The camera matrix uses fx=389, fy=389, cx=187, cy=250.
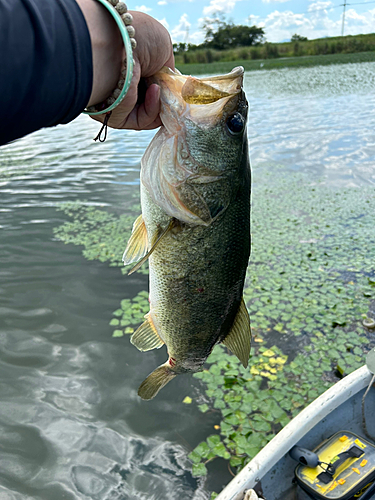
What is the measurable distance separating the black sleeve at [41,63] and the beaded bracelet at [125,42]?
0.40ft

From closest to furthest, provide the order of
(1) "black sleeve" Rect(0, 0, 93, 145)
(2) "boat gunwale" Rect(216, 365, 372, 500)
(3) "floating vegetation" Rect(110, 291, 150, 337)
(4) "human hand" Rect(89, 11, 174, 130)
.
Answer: (1) "black sleeve" Rect(0, 0, 93, 145), (4) "human hand" Rect(89, 11, 174, 130), (2) "boat gunwale" Rect(216, 365, 372, 500), (3) "floating vegetation" Rect(110, 291, 150, 337)

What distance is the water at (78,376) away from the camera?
3.16 m

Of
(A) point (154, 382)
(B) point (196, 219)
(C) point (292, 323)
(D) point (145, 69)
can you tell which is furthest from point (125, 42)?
(C) point (292, 323)

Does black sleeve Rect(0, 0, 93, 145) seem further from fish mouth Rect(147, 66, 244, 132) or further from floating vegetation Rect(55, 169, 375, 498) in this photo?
floating vegetation Rect(55, 169, 375, 498)

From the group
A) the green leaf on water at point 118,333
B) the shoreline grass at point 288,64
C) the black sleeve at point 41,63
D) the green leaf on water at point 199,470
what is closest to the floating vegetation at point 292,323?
the green leaf on water at point 199,470

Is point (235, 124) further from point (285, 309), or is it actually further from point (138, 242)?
point (285, 309)

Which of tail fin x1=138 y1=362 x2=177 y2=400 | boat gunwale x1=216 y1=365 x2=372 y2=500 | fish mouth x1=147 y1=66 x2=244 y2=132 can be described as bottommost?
boat gunwale x1=216 y1=365 x2=372 y2=500

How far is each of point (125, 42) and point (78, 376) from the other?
3824mm

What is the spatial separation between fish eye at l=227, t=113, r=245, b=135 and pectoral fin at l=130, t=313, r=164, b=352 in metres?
0.89

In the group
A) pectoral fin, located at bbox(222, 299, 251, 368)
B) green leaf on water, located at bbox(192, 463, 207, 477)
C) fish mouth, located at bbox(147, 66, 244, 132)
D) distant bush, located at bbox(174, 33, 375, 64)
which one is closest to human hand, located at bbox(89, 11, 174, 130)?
fish mouth, located at bbox(147, 66, 244, 132)

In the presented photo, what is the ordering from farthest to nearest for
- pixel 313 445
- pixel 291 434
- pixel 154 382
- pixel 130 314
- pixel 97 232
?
pixel 97 232 < pixel 130 314 < pixel 313 445 < pixel 291 434 < pixel 154 382

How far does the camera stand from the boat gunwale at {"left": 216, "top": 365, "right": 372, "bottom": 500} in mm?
2324

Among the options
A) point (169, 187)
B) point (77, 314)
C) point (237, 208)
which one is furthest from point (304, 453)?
point (77, 314)

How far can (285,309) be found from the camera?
4.76 meters
